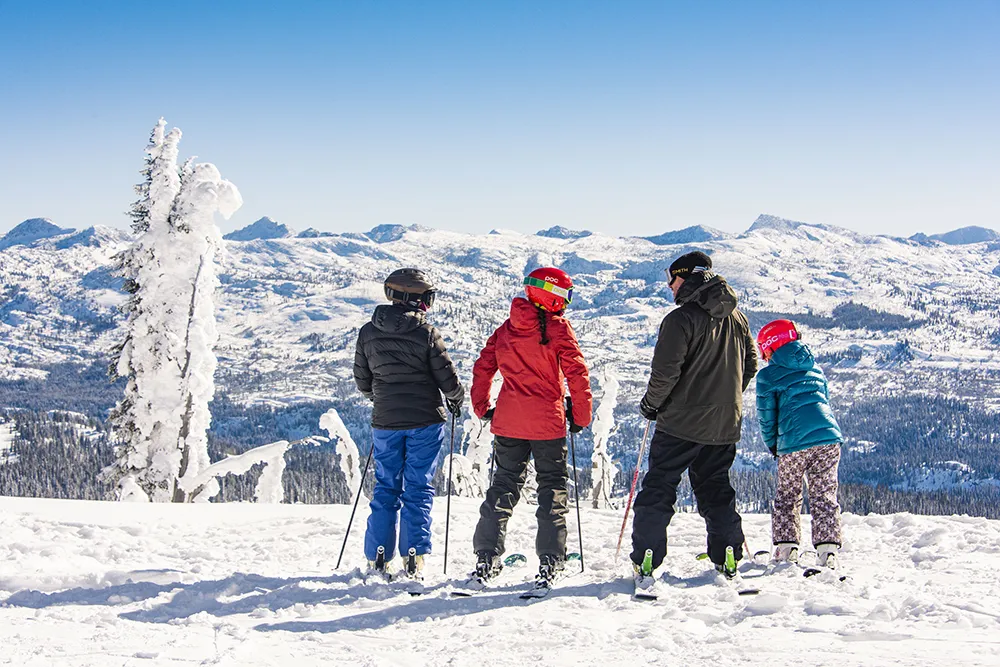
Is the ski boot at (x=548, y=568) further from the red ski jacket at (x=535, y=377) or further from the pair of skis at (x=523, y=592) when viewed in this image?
the red ski jacket at (x=535, y=377)

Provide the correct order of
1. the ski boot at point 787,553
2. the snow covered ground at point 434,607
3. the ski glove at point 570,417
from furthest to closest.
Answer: the ski boot at point 787,553 → the ski glove at point 570,417 → the snow covered ground at point 434,607

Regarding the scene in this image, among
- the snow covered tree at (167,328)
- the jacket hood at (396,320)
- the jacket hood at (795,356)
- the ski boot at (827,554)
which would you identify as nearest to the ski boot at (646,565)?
the ski boot at (827,554)

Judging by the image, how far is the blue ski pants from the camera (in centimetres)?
637

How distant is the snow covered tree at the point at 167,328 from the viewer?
1622 centimetres

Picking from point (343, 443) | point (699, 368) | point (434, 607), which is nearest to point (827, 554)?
point (699, 368)

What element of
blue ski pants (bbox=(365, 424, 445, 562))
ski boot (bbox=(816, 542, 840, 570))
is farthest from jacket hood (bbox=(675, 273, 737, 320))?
blue ski pants (bbox=(365, 424, 445, 562))

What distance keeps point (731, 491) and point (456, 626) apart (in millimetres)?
2668

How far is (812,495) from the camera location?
662 centimetres

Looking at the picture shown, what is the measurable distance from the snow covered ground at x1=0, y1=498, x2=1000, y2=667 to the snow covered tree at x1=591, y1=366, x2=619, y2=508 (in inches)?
555

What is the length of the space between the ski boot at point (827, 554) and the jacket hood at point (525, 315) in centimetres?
329

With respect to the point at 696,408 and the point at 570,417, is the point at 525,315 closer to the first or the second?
the point at 570,417

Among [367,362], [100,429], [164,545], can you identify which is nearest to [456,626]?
[367,362]

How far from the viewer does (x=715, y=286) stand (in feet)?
19.1

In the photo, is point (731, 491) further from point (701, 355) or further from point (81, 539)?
point (81, 539)
